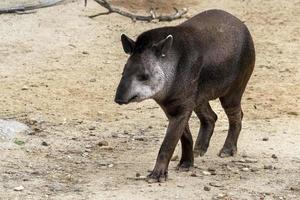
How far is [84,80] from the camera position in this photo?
11.0 meters

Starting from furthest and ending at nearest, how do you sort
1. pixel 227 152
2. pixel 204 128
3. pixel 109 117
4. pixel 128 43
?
pixel 109 117, pixel 204 128, pixel 227 152, pixel 128 43

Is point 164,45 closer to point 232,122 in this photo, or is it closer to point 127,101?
point 127,101

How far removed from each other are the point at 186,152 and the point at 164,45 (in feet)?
3.56

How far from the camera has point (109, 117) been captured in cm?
962

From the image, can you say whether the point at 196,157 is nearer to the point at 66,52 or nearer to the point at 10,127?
the point at 10,127

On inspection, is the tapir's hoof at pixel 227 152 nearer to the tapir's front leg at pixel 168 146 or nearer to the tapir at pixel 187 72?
the tapir at pixel 187 72

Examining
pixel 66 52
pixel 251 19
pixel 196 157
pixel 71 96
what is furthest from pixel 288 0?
pixel 196 157

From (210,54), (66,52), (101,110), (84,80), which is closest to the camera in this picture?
(210,54)

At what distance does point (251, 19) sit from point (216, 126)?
5027mm

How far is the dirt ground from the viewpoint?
732 cm

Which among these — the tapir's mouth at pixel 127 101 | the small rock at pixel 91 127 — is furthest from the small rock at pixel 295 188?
the small rock at pixel 91 127

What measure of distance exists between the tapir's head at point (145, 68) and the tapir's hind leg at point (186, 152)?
0.62m

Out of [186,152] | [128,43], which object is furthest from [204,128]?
[128,43]

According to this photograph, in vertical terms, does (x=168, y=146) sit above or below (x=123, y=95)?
below
